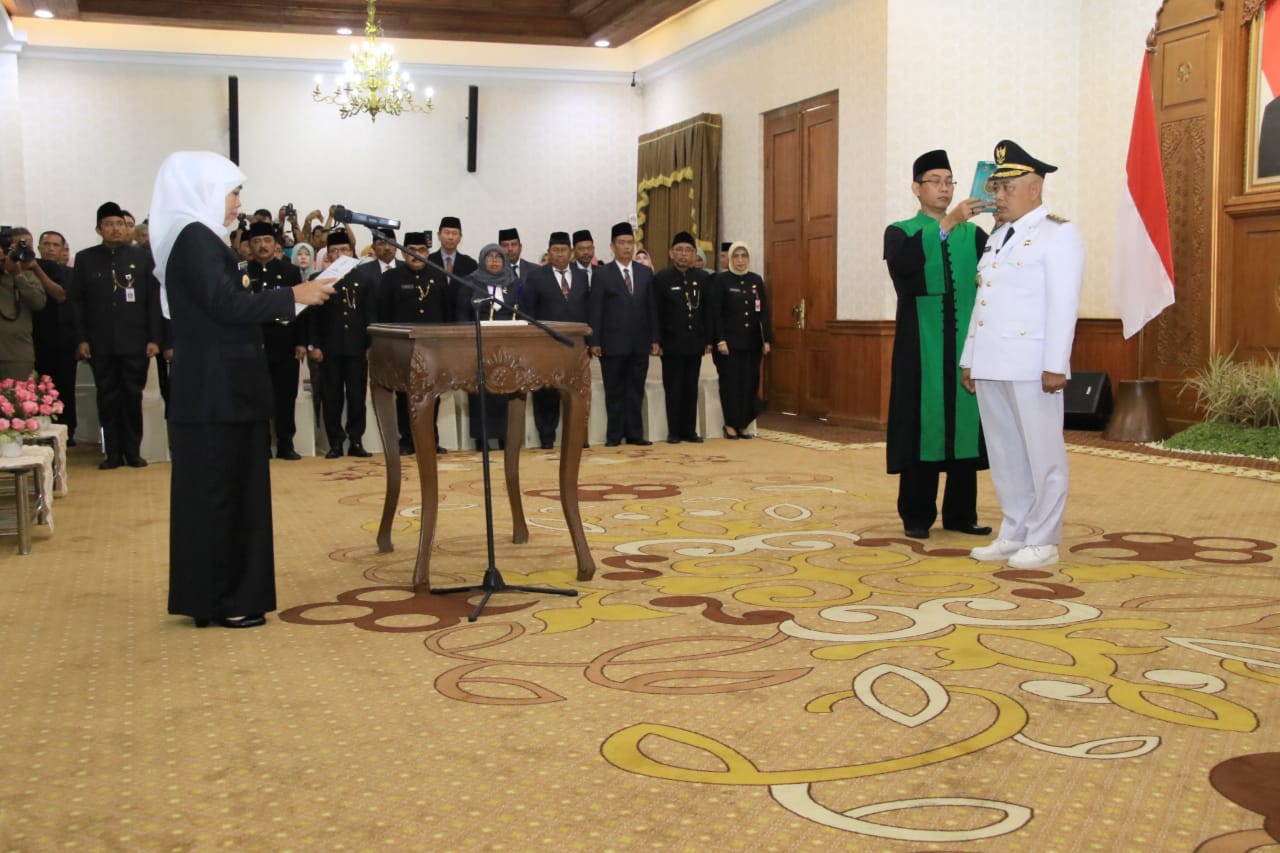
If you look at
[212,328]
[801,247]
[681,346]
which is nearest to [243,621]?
[212,328]

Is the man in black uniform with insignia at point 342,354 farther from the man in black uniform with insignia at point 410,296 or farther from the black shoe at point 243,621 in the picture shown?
the black shoe at point 243,621

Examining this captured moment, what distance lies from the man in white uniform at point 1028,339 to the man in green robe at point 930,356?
413mm

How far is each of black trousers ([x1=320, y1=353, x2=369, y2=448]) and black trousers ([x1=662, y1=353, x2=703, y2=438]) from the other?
7.61 feet

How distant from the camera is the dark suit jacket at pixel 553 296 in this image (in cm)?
920

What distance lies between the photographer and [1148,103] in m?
8.60

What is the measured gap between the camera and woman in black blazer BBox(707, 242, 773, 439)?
950 centimetres

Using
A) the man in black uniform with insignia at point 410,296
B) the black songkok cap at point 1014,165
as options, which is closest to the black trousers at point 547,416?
the man in black uniform with insignia at point 410,296

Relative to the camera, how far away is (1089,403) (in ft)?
30.7

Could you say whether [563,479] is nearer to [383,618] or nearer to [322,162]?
[383,618]

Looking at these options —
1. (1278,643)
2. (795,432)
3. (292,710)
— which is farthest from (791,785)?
(795,432)

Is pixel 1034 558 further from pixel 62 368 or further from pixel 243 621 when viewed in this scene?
pixel 62 368

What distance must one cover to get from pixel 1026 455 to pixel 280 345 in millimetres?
5532

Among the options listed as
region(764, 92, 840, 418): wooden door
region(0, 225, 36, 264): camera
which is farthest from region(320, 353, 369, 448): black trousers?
region(764, 92, 840, 418): wooden door

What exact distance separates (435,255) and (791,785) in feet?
24.3
